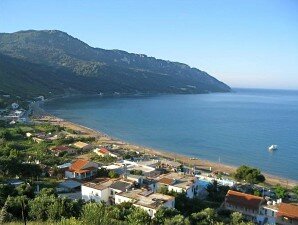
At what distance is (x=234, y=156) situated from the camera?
5531cm

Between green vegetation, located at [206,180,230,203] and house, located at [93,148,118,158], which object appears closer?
green vegetation, located at [206,180,230,203]

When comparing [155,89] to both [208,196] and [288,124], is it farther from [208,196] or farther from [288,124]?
[208,196]

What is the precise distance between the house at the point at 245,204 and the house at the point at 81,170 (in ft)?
38.0

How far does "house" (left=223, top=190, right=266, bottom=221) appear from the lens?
86.0ft

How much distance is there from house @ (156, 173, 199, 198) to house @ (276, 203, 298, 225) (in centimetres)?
632

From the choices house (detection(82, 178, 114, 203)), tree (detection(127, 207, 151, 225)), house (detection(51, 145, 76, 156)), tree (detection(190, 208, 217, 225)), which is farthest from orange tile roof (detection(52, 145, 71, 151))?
tree (detection(127, 207, 151, 225))

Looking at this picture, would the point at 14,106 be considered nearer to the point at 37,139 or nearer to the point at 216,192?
the point at 37,139

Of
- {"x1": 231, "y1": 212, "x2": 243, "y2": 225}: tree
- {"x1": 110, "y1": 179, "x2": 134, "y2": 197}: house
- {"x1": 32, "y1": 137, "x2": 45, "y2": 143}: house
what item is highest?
{"x1": 110, "y1": 179, "x2": 134, "y2": 197}: house

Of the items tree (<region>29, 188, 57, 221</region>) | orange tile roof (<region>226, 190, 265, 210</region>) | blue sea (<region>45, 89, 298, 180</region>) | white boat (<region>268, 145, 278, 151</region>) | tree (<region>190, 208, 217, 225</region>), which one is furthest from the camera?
white boat (<region>268, 145, 278, 151</region>)

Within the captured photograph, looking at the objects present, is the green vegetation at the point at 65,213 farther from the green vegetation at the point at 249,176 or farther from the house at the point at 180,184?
the green vegetation at the point at 249,176

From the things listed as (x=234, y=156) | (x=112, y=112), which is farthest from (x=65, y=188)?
(x=112, y=112)

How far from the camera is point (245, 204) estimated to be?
2667 centimetres

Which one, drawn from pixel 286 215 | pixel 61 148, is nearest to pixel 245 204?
pixel 286 215

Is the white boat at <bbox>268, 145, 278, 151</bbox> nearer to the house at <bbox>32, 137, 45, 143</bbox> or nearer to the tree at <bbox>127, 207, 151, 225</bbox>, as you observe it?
the house at <bbox>32, 137, 45, 143</bbox>
